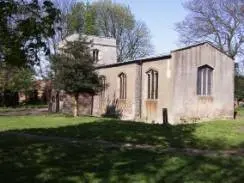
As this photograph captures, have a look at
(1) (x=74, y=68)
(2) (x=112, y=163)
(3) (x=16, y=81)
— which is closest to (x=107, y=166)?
(2) (x=112, y=163)

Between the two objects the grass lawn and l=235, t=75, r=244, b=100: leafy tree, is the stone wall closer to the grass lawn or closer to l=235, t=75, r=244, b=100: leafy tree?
the grass lawn

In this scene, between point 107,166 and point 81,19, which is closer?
point 107,166

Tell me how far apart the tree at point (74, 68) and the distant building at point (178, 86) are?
3085 mm

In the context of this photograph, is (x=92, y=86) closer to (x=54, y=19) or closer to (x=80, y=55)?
(x=80, y=55)

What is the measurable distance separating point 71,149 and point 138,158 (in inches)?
87.8

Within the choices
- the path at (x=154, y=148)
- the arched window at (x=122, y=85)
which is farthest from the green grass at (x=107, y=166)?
the arched window at (x=122, y=85)

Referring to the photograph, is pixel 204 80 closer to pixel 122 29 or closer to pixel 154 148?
pixel 154 148

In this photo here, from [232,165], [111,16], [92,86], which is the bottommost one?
[232,165]

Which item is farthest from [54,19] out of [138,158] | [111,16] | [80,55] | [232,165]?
[111,16]

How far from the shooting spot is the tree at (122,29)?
66375 mm

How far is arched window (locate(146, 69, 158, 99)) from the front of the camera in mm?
28156

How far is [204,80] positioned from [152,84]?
3371 millimetres

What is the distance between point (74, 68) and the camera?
28109 mm

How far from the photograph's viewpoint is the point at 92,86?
28656 millimetres
